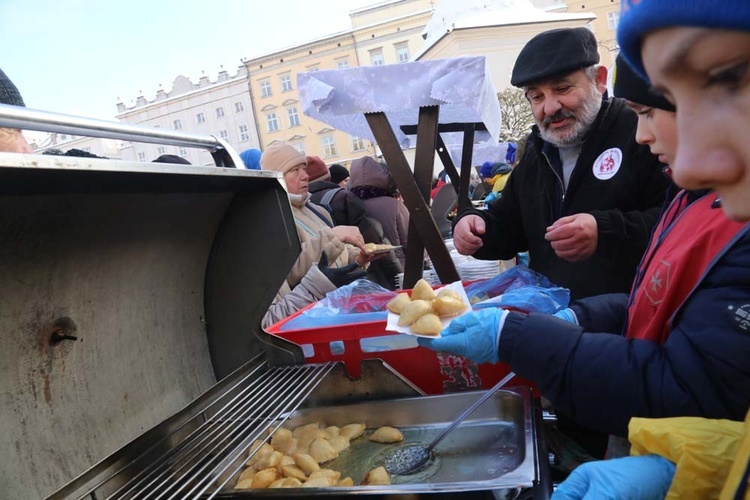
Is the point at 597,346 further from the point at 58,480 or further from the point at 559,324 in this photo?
the point at 58,480

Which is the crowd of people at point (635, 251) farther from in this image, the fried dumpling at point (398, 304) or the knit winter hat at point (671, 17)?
the fried dumpling at point (398, 304)

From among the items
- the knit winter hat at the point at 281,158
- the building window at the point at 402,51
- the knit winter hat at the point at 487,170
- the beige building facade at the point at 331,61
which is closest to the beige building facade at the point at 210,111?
the beige building facade at the point at 331,61

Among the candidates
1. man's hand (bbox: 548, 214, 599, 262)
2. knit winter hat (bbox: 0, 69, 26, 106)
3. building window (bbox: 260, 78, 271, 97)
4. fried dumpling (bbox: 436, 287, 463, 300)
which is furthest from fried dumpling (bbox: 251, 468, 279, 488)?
building window (bbox: 260, 78, 271, 97)

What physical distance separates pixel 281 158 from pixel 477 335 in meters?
2.49

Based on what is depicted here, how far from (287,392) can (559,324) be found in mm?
882

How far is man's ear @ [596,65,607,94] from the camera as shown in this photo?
227 centimetres

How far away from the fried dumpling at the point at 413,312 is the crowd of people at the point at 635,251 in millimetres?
105

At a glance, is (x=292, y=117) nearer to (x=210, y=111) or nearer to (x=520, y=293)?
(x=210, y=111)

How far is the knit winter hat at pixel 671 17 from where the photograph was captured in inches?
14.6

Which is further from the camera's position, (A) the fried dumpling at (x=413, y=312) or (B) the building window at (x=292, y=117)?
(B) the building window at (x=292, y=117)

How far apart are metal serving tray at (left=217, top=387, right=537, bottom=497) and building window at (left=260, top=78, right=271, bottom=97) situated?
3984 centimetres

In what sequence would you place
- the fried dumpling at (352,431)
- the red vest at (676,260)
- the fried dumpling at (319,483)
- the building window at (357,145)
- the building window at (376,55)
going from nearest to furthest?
1. the red vest at (676,260)
2. the fried dumpling at (319,483)
3. the fried dumpling at (352,431)
4. the building window at (357,145)
5. the building window at (376,55)

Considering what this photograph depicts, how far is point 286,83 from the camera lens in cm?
3778

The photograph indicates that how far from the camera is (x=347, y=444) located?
157 centimetres
